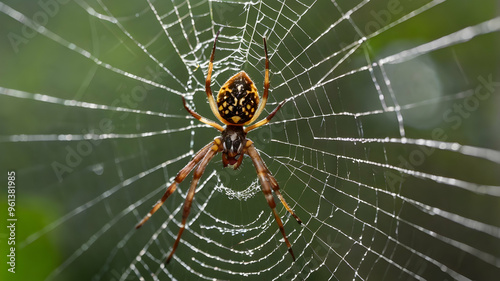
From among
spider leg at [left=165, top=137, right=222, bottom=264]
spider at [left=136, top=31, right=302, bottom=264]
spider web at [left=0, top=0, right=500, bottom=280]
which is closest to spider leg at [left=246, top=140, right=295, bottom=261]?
spider at [left=136, top=31, right=302, bottom=264]

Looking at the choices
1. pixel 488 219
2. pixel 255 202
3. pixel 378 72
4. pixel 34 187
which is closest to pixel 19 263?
pixel 255 202

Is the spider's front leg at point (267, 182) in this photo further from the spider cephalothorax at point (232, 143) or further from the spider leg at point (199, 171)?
the spider leg at point (199, 171)

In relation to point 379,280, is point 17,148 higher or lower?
higher

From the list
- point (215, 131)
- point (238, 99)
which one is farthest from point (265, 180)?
point (215, 131)

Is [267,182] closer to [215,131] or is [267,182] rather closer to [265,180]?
[265,180]

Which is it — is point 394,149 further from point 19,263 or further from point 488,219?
point 19,263

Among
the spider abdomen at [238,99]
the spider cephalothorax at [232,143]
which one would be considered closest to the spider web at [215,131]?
the spider cephalothorax at [232,143]

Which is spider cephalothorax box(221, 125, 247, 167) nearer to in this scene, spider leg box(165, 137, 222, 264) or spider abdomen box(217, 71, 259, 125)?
spider leg box(165, 137, 222, 264)
